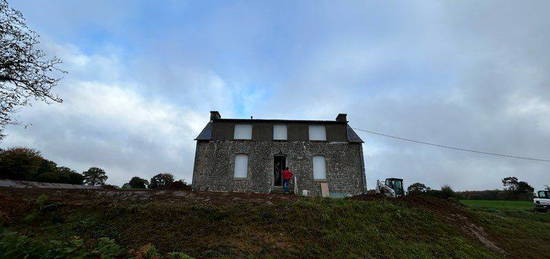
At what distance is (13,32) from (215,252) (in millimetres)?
9692

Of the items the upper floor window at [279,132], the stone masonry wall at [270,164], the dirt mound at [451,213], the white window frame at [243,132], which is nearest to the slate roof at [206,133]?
the stone masonry wall at [270,164]

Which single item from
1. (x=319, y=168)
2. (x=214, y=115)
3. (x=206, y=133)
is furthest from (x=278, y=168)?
(x=214, y=115)

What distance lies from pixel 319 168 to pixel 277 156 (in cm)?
280

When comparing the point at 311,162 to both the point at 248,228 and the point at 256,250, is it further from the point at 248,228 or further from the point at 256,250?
the point at 256,250

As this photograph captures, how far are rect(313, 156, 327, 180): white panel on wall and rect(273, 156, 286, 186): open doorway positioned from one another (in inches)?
78.9

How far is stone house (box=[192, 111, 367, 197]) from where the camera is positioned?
17.2 m

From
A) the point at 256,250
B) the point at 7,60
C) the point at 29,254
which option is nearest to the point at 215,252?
the point at 256,250

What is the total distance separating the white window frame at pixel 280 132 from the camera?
1859cm

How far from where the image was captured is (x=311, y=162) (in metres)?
17.8

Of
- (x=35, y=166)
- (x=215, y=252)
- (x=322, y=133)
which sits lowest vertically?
(x=215, y=252)

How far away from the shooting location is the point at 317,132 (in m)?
18.8

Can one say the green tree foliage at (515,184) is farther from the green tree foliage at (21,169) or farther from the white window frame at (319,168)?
the green tree foliage at (21,169)

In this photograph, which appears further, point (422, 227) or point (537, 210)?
point (537, 210)

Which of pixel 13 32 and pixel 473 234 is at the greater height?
pixel 13 32
